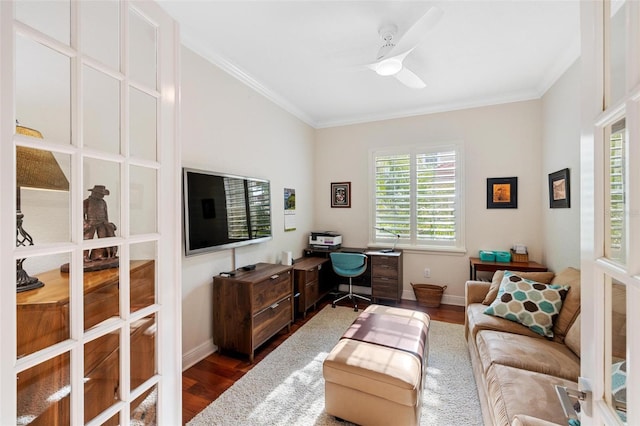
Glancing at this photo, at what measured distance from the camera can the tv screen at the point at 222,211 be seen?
7.43ft

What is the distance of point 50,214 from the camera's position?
2.55 feet

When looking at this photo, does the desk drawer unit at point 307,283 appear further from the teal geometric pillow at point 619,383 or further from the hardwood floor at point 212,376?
the teal geometric pillow at point 619,383

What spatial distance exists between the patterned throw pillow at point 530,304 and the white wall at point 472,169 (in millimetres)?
1441

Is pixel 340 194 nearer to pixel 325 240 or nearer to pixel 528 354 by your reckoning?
pixel 325 240

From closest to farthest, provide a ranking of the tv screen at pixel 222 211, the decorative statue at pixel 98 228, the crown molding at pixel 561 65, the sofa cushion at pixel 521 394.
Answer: the decorative statue at pixel 98 228
the sofa cushion at pixel 521 394
the tv screen at pixel 222 211
the crown molding at pixel 561 65

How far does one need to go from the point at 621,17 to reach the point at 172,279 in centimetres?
161

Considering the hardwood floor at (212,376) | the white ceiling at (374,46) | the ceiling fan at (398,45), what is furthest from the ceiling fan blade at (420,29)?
the hardwood floor at (212,376)

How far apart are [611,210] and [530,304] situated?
191 centimetres

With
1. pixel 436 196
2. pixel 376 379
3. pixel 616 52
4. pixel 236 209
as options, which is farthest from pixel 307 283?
pixel 616 52

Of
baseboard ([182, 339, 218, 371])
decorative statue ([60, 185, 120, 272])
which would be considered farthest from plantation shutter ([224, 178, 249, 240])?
decorative statue ([60, 185, 120, 272])

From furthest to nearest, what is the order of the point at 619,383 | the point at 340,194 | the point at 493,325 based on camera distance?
the point at 340,194 → the point at 493,325 → the point at 619,383

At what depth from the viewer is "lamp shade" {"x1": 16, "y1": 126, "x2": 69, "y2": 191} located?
2.30ft

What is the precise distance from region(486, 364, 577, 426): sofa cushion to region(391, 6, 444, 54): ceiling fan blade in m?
2.15

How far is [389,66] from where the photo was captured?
2.21 meters
